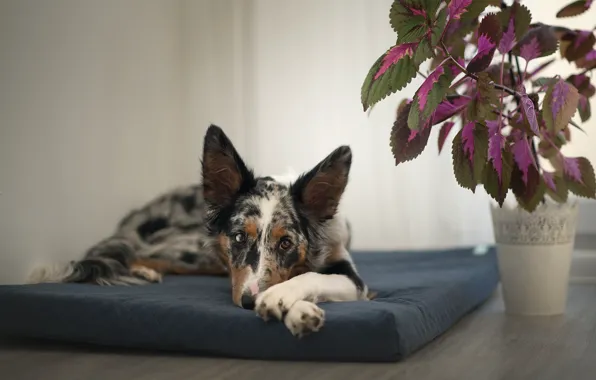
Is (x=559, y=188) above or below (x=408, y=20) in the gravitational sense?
below

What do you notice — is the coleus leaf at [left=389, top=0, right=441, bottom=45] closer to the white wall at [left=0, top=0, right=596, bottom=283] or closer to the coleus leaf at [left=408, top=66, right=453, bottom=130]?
the coleus leaf at [left=408, top=66, right=453, bottom=130]

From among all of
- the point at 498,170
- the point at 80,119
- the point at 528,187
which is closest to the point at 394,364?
the point at 498,170

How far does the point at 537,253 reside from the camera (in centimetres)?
263

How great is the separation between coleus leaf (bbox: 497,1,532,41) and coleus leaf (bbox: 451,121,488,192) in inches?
12.3

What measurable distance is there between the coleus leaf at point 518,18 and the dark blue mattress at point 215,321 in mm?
842

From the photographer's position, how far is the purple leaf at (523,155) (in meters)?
2.33

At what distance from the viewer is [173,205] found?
11.2ft

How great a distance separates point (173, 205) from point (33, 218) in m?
0.72

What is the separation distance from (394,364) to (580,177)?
0.97 metres

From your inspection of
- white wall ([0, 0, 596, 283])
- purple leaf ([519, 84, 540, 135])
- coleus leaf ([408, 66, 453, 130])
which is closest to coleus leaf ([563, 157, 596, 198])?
purple leaf ([519, 84, 540, 135])

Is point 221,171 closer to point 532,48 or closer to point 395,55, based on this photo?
point 395,55

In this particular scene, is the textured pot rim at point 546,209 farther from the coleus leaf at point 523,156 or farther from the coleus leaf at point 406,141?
the coleus leaf at point 406,141

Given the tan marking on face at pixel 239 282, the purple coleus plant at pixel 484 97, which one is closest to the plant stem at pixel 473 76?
the purple coleus plant at pixel 484 97

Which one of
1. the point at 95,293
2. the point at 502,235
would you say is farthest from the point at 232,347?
the point at 502,235
